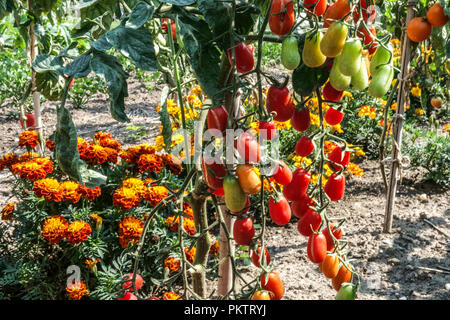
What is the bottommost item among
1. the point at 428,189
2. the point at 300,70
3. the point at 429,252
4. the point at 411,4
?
the point at 429,252

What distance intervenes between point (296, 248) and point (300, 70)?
62.1 inches

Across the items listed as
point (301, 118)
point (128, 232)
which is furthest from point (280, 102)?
point (128, 232)

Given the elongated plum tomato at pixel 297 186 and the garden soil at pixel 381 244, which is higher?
the elongated plum tomato at pixel 297 186

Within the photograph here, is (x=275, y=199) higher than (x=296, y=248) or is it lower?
higher

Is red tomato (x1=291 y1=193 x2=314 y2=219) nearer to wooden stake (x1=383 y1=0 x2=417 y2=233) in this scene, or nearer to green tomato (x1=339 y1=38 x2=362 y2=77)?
green tomato (x1=339 y1=38 x2=362 y2=77)

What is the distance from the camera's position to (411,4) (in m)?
1.74

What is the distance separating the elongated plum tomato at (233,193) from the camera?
0.61 m

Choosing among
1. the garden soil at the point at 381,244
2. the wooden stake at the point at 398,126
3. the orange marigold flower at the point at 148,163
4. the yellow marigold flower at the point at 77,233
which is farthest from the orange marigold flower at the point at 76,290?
the wooden stake at the point at 398,126

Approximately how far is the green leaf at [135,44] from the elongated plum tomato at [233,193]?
0.18 meters

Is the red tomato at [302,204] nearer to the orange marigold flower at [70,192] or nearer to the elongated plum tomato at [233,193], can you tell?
the elongated plum tomato at [233,193]

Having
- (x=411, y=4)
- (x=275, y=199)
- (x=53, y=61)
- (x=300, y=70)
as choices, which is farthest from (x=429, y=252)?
(x=53, y=61)

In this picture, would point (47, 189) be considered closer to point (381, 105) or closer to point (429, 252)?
point (429, 252)

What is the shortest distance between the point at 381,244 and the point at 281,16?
1704 millimetres

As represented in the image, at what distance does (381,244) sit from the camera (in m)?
2.07
